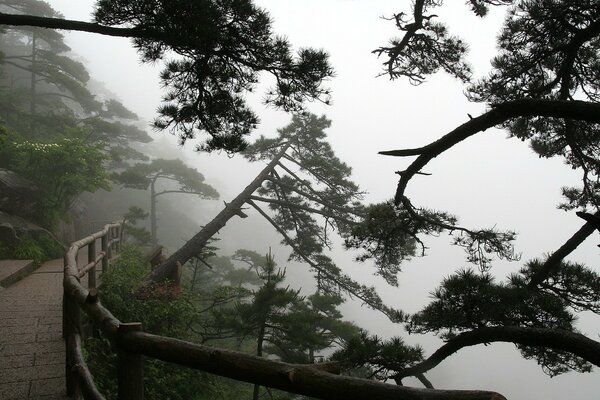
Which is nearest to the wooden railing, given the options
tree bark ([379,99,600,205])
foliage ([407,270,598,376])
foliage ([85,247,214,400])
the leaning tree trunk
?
tree bark ([379,99,600,205])

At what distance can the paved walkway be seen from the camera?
11.5ft

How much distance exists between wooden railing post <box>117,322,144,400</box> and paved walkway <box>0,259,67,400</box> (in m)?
1.66

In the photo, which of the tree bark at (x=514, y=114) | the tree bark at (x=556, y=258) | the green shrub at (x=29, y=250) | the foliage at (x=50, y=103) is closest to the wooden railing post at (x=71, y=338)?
the tree bark at (x=514, y=114)

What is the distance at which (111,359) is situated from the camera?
5430 millimetres

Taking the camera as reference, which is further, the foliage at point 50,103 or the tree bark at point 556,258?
the foliage at point 50,103

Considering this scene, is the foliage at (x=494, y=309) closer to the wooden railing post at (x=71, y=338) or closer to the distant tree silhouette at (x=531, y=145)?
the distant tree silhouette at (x=531, y=145)

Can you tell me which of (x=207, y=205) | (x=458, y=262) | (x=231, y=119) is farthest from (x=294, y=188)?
(x=458, y=262)

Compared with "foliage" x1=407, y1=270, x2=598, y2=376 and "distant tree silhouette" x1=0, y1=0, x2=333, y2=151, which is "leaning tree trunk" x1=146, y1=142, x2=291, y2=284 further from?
"foliage" x1=407, y1=270, x2=598, y2=376

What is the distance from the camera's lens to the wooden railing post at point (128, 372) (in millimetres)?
2256

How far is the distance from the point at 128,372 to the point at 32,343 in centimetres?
316

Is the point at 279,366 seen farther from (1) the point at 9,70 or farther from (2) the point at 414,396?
(1) the point at 9,70

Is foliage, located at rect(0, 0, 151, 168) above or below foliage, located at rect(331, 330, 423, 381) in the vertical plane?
above

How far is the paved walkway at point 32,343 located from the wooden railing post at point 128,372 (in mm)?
1660

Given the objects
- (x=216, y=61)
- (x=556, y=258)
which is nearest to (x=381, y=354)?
(x=556, y=258)
